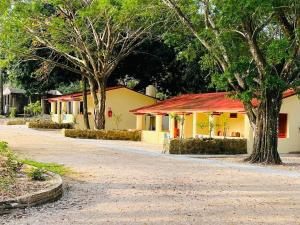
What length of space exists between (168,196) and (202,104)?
2103 centimetres

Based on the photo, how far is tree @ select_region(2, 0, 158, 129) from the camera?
31.2 meters

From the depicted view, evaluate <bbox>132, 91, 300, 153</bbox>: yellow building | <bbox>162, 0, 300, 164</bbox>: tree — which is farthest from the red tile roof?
<bbox>162, 0, 300, 164</bbox>: tree

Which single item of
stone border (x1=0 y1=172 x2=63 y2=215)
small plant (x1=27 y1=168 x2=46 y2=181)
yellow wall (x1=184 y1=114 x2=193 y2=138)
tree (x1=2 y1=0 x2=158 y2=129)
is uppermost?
tree (x1=2 y1=0 x2=158 y2=129)

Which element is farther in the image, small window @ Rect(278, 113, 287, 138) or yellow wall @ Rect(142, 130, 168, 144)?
yellow wall @ Rect(142, 130, 168, 144)

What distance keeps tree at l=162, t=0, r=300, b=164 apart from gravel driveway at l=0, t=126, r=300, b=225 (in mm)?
2911

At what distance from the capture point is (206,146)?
25.6 meters

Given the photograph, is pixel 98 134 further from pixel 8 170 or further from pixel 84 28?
pixel 8 170

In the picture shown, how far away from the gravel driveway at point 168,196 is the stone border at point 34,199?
0.54ft

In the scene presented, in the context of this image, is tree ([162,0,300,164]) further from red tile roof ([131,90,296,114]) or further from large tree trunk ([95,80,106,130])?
large tree trunk ([95,80,106,130])

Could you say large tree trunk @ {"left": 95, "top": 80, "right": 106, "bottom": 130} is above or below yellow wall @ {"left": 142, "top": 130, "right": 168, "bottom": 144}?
above

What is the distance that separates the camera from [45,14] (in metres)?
34.1

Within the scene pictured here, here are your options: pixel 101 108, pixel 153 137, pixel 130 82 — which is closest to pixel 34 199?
pixel 153 137

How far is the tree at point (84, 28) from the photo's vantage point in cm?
3122

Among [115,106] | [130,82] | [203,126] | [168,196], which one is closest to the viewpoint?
[168,196]
